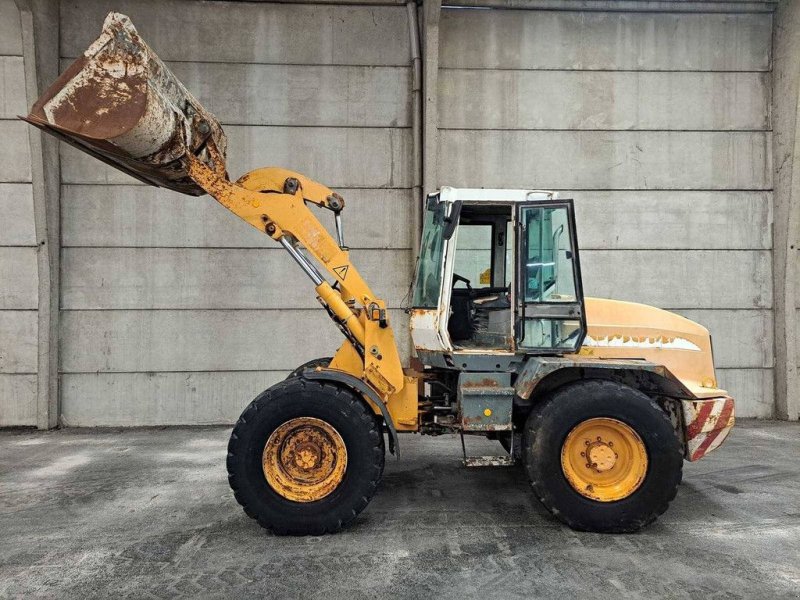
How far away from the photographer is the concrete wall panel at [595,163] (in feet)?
24.7

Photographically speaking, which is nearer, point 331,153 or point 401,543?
point 401,543

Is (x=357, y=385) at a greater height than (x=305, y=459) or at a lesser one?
greater

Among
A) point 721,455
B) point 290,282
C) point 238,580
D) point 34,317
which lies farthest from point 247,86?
point 721,455

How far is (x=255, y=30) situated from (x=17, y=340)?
5.40 metres

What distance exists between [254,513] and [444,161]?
18.1 feet

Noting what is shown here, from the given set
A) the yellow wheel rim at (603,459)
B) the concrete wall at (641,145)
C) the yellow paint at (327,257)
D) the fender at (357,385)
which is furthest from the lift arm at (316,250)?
the concrete wall at (641,145)

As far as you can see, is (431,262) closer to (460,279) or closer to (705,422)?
(460,279)

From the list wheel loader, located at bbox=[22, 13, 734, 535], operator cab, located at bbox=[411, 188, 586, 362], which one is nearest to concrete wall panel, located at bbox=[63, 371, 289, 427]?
wheel loader, located at bbox=[22, 13, 734, 535]

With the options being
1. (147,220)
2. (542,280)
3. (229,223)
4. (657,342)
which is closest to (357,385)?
(542,280)

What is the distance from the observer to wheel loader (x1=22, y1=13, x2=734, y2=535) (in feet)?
11.5

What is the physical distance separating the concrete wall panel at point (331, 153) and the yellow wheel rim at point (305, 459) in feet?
14.9

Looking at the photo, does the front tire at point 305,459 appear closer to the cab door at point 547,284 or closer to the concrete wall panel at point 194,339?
the cab door at point 547,284

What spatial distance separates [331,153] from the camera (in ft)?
24.4

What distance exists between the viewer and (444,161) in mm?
7500
